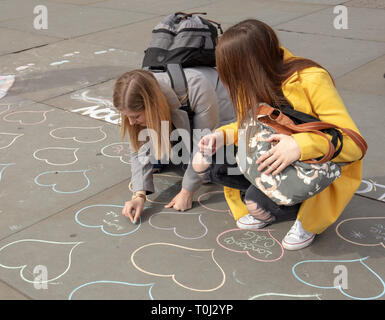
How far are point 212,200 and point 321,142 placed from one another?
3.14 feet

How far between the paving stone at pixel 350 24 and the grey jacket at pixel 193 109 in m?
3.80

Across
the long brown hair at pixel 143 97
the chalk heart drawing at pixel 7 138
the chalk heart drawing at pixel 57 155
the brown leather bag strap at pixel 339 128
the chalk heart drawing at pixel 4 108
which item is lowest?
the chalk heart drawing at pixel 57 155

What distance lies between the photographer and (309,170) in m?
2.19

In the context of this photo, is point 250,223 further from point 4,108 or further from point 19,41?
point 19,41

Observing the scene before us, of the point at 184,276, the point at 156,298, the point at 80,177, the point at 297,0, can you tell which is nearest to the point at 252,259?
the point at 184,276

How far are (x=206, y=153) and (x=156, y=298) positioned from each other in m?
0.73

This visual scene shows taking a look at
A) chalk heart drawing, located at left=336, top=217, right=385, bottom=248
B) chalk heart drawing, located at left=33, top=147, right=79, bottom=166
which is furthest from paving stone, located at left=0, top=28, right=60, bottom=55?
chalk heart drawing, located at left=336, top=217, right=385, bottom=248

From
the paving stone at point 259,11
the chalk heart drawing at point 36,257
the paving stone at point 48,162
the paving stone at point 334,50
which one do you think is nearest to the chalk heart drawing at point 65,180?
the paving stone at point 48,162

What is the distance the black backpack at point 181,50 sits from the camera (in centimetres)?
280

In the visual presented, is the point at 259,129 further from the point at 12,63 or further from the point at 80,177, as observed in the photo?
the point at 12,63

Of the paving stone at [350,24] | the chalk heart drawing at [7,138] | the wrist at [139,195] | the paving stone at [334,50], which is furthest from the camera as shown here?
the paving stone at [350,24]

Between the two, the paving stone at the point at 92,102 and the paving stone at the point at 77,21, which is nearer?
the paving stone at the point at 92,102

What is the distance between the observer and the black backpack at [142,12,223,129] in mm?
2803

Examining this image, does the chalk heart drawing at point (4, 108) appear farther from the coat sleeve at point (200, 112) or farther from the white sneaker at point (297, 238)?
the white sneaker at point (297, 238)
